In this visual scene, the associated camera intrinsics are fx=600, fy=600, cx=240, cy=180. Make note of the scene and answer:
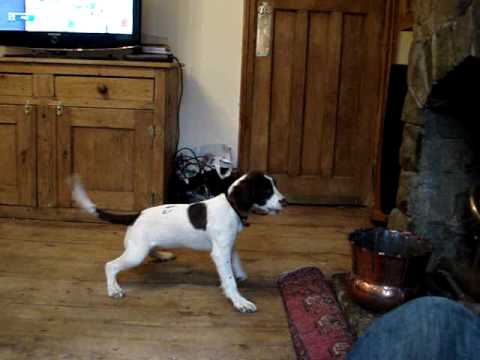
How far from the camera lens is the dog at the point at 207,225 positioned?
2.21 metres

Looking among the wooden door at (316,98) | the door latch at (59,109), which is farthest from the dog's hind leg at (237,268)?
the wooden door at (316,98)

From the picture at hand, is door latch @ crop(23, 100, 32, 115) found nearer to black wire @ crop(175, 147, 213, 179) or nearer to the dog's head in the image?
black wire @ crop(175, 147, 213, 179)

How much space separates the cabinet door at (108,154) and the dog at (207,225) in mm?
801

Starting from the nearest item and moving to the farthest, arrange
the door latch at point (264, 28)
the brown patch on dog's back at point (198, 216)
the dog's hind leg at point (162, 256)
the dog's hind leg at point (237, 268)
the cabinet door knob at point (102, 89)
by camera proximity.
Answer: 1. the brown patch on dog's back at point (198, 216)
2. the dog's hind leg at point (237, 268)
3. the dog's hind leg at point (162, 256)
4. the cabinet door knob at point (102, 89)
5. the door latch at point (264, 28)

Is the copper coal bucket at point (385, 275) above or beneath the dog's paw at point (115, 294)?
above

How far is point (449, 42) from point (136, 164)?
5.72 feet

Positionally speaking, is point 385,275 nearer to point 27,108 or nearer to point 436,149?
point 436,149

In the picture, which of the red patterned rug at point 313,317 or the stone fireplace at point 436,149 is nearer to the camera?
the red patterned rug at point 313,317

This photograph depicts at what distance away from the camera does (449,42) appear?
1.94m

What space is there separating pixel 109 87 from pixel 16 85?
0.48 meters

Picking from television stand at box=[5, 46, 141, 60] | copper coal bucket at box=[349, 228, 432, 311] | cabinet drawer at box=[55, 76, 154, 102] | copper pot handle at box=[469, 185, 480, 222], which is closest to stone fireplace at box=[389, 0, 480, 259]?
copper pot handle at box=[469, 185, 480, 222]

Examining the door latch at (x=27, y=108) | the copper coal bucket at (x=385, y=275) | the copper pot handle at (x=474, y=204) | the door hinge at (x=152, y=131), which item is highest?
the door latch at (x=27, y=108)

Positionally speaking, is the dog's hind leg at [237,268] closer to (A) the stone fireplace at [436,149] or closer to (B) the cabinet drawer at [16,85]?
(A) the stone fireplace at [436,149]

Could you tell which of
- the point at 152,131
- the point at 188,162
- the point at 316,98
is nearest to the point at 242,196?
the point at 152,131
